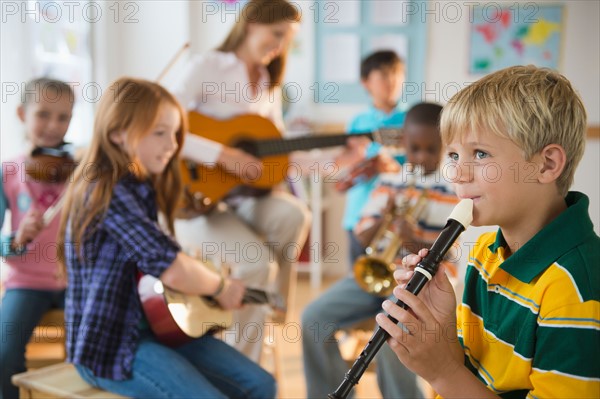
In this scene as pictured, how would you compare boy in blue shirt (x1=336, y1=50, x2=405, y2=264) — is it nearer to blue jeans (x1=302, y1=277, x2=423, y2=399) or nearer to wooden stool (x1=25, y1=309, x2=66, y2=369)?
blue jeans (x1=302, y1=277, x2=423, y2=399)

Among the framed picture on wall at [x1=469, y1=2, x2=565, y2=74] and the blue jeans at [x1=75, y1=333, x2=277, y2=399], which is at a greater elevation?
the framed picture on wall at [x1=469, y1=2, x2=565, y2=74]

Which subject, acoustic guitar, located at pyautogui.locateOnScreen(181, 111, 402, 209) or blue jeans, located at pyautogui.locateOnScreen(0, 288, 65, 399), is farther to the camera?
acoustic guitar, located at pyautogui.locateOnScreen(181, 111, 402, 209)

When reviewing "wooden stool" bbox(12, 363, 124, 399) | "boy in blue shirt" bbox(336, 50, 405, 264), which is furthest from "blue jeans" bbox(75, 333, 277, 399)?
"boy in blue shirt" bbox(336, 50, 405, 264)

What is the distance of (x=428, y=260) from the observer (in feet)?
2.62

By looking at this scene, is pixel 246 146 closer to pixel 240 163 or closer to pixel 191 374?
pixel 240 163

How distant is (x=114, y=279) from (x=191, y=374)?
0.24m

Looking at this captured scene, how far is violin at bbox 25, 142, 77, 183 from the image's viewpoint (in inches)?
68.4

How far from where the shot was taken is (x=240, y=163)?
6.40 feet

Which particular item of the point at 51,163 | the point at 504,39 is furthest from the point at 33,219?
the point at 504,39

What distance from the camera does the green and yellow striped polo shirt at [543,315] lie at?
2.28 ft

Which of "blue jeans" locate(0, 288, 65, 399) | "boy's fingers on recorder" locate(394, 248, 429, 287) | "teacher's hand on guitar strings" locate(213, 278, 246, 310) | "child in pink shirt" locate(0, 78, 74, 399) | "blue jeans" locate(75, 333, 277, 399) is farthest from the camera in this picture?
"child in pink shirt" locate(0, 78, 74, 399)

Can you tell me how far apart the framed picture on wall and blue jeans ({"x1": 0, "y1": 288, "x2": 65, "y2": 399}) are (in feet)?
8.37

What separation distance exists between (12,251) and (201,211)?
54 centimetres

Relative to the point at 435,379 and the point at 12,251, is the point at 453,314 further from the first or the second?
the point at 12,251
